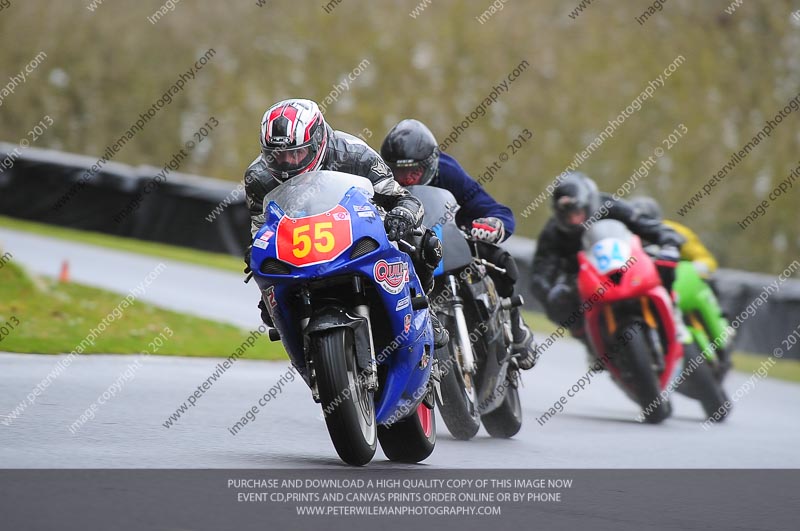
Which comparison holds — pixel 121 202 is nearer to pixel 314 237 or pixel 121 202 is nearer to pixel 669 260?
pixel 669 260

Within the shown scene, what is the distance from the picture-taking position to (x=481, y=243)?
26.8 ft

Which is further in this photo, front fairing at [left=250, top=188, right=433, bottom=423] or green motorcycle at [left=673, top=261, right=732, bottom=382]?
green motorcycle at [left=673, top=261, right=732, bottom=382]

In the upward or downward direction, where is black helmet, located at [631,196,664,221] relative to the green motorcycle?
upward

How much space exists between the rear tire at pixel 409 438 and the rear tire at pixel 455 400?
60 cm

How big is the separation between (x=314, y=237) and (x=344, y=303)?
1.17 ft

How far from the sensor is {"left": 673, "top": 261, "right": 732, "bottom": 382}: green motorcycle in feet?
36.3

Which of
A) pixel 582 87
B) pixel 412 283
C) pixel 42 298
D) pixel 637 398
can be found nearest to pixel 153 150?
pixel 582 87

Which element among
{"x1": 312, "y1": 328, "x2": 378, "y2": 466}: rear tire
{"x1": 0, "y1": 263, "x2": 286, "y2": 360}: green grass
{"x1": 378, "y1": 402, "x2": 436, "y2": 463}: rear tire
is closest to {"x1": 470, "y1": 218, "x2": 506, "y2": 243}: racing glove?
{"x1": 378, "y1": 402, "x2": 436, "y2": 463}: rear tire

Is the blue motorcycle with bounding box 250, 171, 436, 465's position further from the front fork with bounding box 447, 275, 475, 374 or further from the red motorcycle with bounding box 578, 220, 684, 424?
the red motorcycle with bounding box 578, 220, 684, 424

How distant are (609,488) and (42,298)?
629cm

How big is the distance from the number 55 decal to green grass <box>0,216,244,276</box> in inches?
467

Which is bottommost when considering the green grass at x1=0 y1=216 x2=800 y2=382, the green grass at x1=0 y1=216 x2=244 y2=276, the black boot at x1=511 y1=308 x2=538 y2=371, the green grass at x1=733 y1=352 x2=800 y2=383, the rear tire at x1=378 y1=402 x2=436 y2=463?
the green grass at x1=0 y1=216 x2=244 y2=276

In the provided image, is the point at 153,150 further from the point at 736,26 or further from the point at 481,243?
the point at 481,243

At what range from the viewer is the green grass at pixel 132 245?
1786cm
